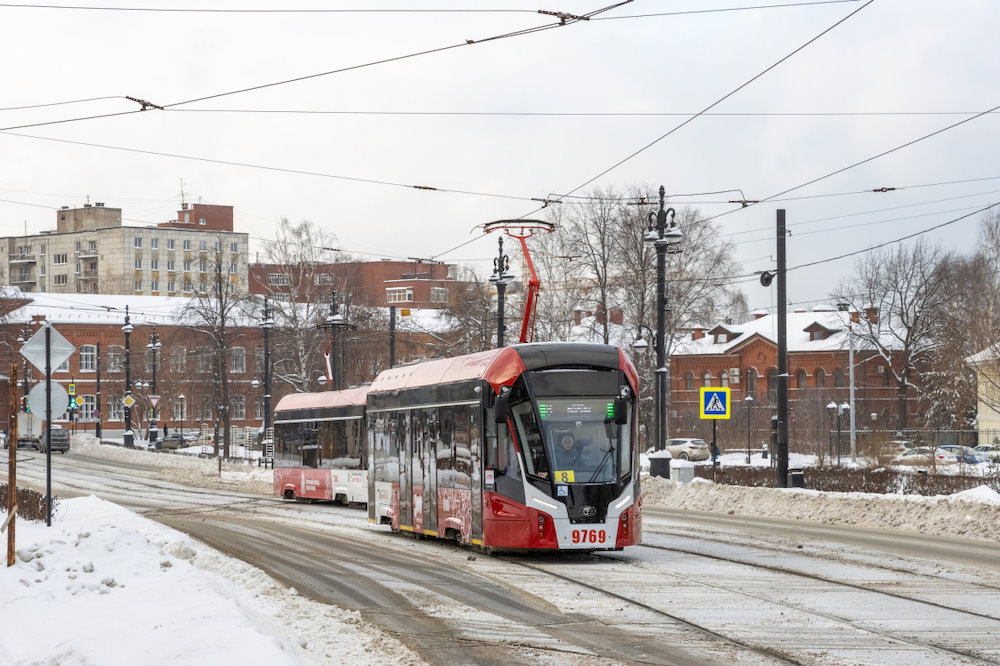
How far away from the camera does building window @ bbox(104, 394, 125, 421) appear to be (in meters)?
98.9

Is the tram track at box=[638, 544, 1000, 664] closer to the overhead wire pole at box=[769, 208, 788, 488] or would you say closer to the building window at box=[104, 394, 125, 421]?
the overhead wire pole at box=[769, 208, 788, 488]

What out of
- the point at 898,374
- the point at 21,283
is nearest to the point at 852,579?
the point at 898,374

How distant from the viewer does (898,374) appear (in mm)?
90812

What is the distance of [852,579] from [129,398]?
58468mm

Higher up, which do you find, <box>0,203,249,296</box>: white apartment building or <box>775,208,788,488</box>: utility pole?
→ <box>0,203,249,296</box>: white apartment building

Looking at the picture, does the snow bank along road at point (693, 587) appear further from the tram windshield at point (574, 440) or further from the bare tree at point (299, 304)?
the bare tree at point (299, 304)

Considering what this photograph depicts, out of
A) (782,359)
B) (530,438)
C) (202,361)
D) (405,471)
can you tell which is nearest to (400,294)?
(202,361)

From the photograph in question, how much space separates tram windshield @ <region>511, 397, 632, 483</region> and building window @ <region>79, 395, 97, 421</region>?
92.8 metres

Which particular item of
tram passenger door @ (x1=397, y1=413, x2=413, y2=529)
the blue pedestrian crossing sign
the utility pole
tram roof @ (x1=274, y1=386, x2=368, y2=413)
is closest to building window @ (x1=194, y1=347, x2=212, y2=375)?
tram roof @ (x1=274, y1=386, x2=368, y2=413)

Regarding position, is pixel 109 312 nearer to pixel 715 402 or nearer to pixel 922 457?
pixel 922 457

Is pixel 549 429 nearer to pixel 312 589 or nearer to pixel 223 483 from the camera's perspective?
pixel 312 589

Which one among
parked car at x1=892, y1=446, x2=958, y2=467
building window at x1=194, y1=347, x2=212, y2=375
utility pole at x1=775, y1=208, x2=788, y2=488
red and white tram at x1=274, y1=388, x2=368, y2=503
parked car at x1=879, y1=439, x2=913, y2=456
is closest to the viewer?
utility pole at x1=775, y1=208, x2=788, y2=488

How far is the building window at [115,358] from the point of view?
334 feet

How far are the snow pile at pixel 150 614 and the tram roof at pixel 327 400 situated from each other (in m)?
13.7
